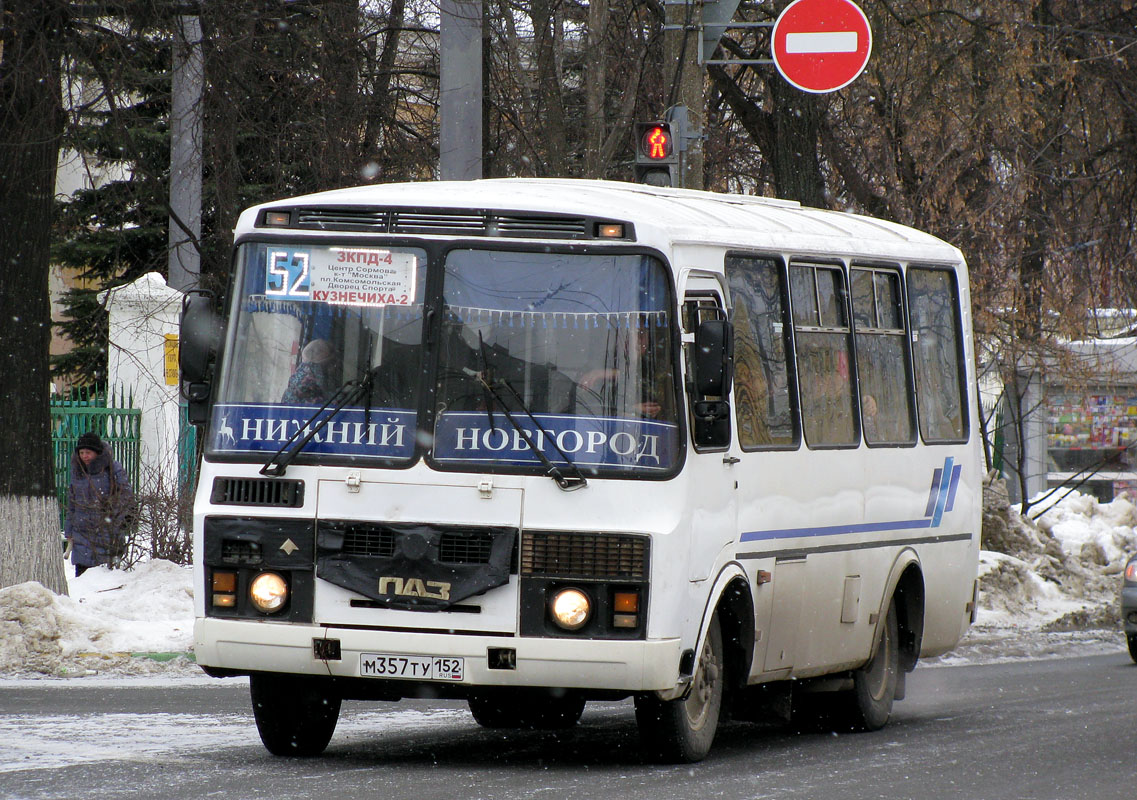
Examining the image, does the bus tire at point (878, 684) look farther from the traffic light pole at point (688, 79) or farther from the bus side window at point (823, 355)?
the traffic light pole at point (688, 79)

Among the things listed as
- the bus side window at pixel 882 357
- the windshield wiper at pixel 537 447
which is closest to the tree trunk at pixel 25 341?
the bus side window at pixel 882 357

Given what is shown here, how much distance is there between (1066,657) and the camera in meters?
15.7

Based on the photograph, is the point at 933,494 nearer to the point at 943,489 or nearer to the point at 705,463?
the point at 943,489

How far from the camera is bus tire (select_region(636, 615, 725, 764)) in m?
8.31

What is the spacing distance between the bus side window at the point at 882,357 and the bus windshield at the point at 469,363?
248 centimetres

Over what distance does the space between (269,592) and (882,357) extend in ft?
13.5

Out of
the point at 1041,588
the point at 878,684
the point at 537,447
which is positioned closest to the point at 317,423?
the point at 537,447

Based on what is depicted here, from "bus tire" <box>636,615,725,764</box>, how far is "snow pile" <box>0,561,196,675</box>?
5167 mm

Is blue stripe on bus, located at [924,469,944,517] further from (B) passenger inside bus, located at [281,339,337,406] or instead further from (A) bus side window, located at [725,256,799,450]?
(B) passenger inside bus, located at [281,339,337,406]

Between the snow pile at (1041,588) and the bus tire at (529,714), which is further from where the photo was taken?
the snow pile at (1041,588)

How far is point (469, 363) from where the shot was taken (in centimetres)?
812

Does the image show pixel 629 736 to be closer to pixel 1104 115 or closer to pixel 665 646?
pixel 665 646

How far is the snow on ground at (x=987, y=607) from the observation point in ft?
41.3

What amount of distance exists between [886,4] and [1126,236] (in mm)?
5524
